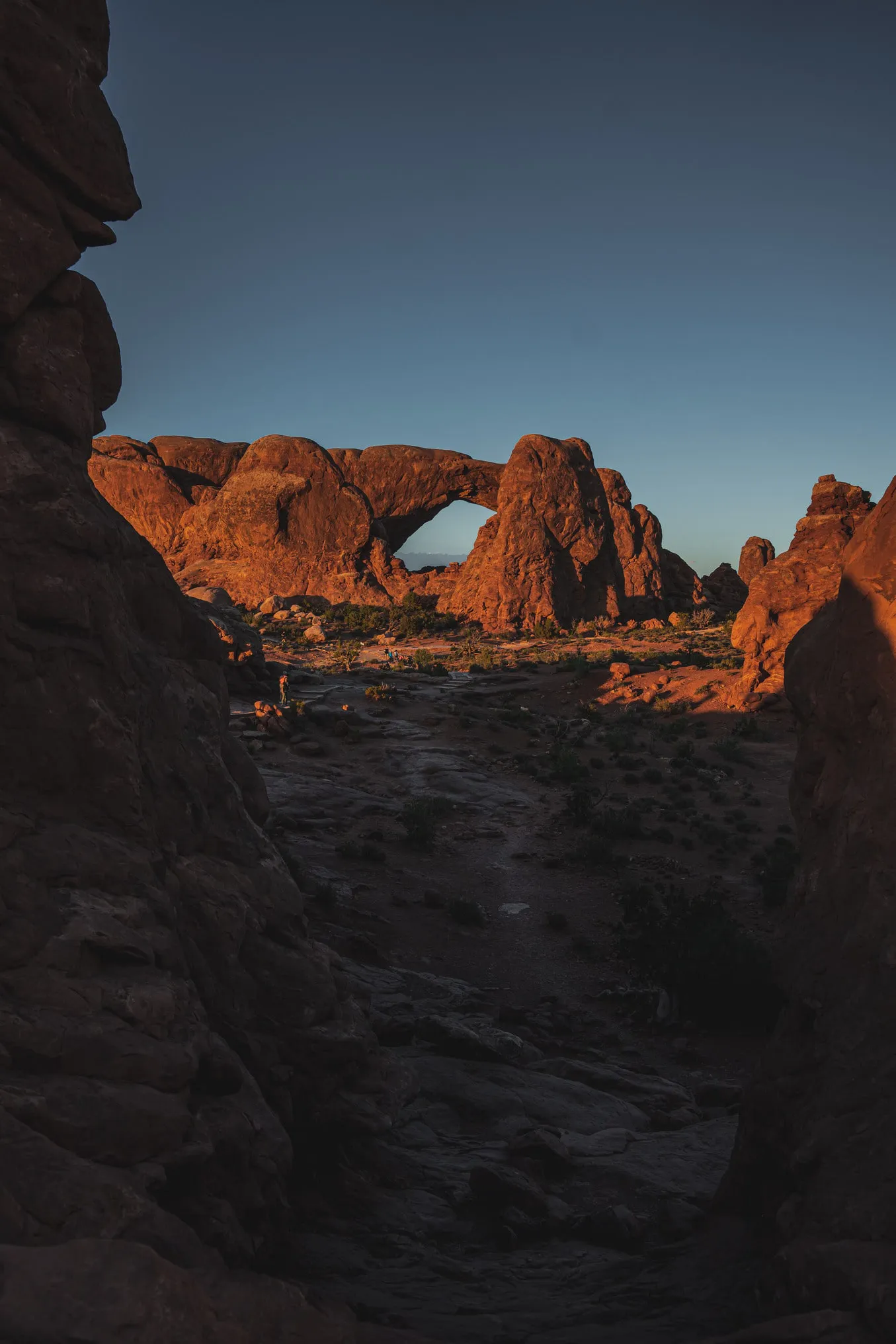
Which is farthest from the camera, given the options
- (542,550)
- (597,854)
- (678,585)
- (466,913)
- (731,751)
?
(678,585)

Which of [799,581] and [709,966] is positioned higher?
[799,581]

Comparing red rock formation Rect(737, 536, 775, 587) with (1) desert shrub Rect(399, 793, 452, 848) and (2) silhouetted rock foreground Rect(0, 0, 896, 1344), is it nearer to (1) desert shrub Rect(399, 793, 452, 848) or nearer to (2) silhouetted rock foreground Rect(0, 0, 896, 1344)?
(1) desert shrub Rect(399, 793, 452, 848)

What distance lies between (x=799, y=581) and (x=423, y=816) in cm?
1587

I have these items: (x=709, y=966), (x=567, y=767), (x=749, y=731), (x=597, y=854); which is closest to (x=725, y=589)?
(x=749, y=731)

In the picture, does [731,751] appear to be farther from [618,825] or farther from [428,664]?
[428,664]

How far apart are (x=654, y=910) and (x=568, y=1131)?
5.98 metres

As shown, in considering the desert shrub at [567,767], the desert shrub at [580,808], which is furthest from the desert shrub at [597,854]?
the desert shrub at [567,767]

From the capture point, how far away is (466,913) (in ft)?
46.1

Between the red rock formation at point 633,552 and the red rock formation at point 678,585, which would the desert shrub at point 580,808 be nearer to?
the red rock formation at point 633,552

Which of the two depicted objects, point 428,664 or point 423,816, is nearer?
point 423,816

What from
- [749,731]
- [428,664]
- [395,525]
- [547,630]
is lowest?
[749,731]

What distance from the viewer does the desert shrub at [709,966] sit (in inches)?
458

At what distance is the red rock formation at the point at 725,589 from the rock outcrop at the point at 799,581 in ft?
93.7

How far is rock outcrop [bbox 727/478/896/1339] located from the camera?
13.1 ft
